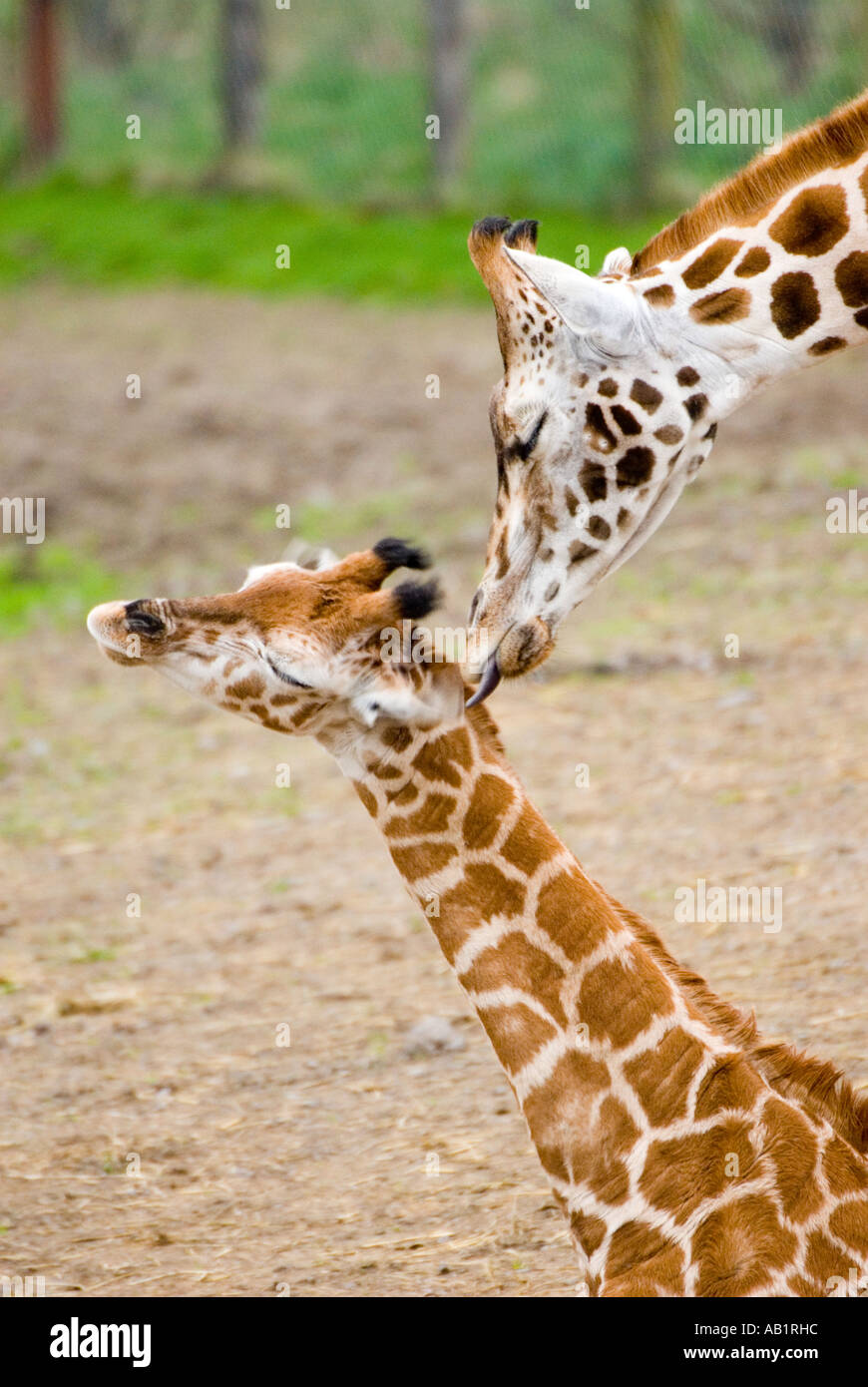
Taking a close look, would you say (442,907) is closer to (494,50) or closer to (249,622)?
(249,622)

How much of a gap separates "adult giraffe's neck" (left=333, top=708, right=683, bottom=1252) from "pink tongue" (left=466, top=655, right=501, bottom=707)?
0.39 feet

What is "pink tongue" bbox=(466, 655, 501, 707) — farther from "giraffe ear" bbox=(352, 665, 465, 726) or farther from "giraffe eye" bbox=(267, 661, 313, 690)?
"giraffe eye" bbox=(267, 661, 313, 690)

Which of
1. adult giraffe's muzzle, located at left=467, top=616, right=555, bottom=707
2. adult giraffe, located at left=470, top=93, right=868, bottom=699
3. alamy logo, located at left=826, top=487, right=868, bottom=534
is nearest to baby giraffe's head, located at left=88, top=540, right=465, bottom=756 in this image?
adult giraffe's muzzle, located at left=467, top=616, right=555, bottom=707

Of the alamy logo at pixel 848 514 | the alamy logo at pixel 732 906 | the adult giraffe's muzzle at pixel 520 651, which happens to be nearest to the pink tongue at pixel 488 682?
the adult giraffe's muzzle at pixel 520 651

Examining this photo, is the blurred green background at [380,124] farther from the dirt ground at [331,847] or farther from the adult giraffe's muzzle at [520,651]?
the adult giraffe's muzzle at [520,651]

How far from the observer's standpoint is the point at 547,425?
4.62m

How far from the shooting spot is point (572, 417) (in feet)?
15.2

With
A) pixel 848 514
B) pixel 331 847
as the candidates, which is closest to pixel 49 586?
pixel 331 847

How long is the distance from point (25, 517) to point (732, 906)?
22.5 feet

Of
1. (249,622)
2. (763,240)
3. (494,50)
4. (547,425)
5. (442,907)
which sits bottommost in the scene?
(442,907)

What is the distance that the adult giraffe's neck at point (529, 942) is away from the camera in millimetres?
3674
